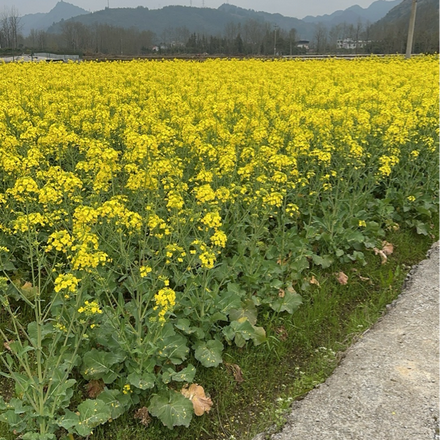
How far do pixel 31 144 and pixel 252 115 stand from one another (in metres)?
3.28

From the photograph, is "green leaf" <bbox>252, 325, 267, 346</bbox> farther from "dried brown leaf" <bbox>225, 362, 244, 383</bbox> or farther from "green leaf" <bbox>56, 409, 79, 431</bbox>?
"green leaf" <bbox>56, 409, 79, 431</bbox>

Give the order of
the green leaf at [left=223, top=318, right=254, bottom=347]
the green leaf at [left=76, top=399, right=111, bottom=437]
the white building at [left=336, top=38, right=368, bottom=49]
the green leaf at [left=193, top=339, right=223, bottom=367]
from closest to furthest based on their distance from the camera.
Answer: the green leaf at [left=76, top=399, right=111, bottom=437]
the green leaf at [left=193, top=339, right=223, bottom=367]
the green leaf at [left=223, top=318, right=254, bottom=347]
the white building at [left=336, top=38, right=368, bottom=49]

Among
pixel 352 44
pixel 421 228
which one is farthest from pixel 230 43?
pixel 421 228

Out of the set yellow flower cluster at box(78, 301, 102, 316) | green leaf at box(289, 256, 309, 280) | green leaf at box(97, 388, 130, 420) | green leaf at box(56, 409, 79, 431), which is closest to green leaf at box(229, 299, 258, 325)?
green leaf at box(289, 256, 309, 280)

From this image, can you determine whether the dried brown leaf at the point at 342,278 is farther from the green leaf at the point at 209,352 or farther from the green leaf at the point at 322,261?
the green leaf at the point at 209,352

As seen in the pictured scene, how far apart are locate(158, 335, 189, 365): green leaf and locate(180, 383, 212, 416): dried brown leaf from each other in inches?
8.4

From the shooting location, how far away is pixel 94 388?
337cm

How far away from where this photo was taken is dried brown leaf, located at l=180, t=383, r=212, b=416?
130 inches

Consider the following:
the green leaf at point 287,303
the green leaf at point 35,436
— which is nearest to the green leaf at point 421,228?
the green leaf at point 287,303

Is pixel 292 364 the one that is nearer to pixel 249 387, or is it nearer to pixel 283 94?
pixel 249 387

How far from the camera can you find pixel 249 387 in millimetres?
3621

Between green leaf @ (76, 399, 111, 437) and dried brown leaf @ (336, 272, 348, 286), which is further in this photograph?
dried brown leaf @ (336, 272, 348, 286)

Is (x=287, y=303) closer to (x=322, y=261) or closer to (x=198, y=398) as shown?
(x=322, y=261)

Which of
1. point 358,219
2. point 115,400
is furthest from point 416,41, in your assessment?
point 115,400
